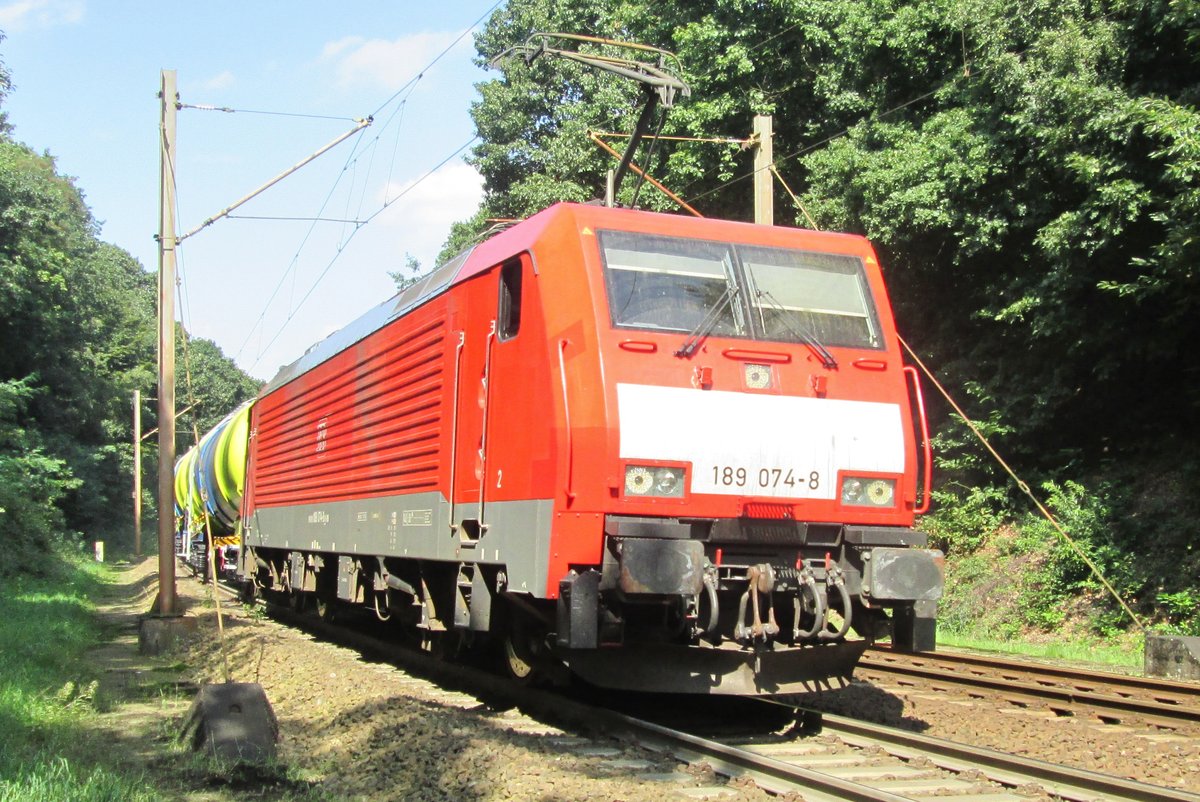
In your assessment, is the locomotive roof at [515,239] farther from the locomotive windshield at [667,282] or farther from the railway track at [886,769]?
the railway track at [886,769]

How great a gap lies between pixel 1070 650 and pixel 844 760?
8423 mm

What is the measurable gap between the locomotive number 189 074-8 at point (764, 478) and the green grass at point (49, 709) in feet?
11.8

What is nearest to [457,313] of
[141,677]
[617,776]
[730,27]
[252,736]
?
[252,736]

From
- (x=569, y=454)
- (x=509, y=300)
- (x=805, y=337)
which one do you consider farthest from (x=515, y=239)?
(x=805, y=337)

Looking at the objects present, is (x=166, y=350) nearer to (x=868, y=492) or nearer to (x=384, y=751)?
(x=384, y=751)

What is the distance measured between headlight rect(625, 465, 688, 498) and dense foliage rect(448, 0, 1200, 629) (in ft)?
25.2

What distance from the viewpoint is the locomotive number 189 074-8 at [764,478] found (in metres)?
7.22

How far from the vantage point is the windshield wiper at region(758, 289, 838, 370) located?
25.6ft

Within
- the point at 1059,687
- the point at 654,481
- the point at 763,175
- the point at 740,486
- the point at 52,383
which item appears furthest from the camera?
the point at 52,383

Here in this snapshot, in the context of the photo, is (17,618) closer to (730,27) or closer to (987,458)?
(987,458)

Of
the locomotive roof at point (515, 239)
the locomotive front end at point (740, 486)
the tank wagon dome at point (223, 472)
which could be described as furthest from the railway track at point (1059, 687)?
the tank wagon dome at point (223, 472)

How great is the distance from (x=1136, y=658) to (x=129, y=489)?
191ft

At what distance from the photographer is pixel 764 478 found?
7.35 metres

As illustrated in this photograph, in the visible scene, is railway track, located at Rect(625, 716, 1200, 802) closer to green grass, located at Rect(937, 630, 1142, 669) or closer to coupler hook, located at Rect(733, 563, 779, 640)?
coupler hook, located at Rect(733, 563, 779, 640)
